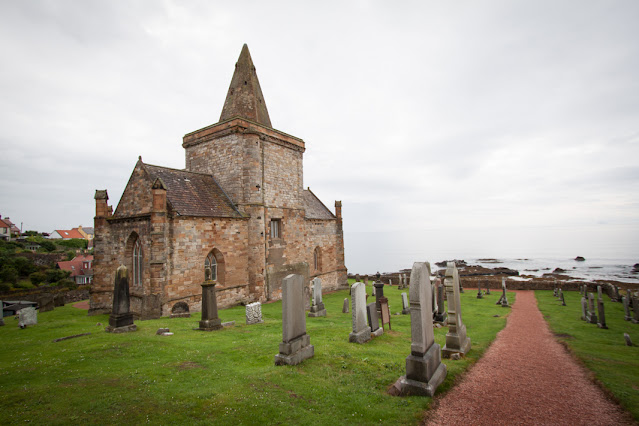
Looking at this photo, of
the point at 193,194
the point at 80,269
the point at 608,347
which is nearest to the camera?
the point at 608,347

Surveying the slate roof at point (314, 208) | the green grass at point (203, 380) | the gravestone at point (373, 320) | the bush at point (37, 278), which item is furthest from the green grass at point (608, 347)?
the bush at point (37, 278)

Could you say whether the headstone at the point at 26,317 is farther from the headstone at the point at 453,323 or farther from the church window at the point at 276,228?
the headstone at the point at 453,323

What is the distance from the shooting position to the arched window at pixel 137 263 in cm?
1588

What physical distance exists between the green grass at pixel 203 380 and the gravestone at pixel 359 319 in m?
0.39

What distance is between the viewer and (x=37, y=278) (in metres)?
34.2

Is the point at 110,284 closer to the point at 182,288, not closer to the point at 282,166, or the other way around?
the point at 182,288

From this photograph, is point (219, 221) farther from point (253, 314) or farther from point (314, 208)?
point (314, 208)

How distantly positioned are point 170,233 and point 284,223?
8.10 m

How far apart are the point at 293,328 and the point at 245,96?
727 inches

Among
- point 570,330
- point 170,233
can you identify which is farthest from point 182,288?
point 570,330

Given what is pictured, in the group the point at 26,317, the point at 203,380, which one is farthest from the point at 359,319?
the point at 26,317

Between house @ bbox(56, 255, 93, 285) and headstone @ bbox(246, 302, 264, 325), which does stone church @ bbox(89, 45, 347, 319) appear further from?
house @ bbox(56, 255, 93, 285)

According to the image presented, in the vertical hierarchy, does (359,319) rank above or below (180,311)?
above

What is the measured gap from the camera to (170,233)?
49.2 ft
